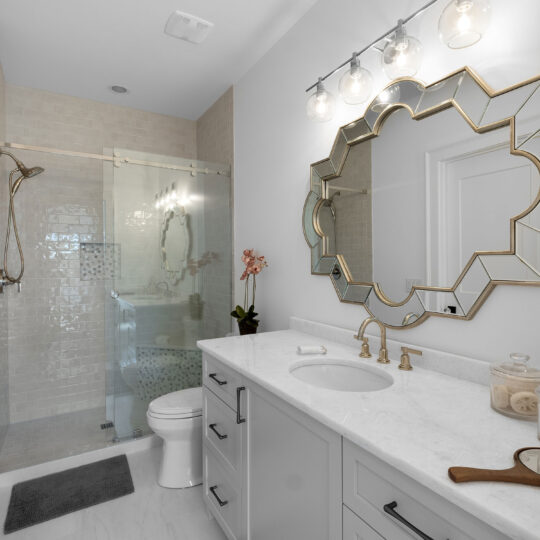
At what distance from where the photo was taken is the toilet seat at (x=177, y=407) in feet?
6.60

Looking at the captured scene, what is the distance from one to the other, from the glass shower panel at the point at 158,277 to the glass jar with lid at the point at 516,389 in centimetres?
202

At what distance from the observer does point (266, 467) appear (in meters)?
1.26

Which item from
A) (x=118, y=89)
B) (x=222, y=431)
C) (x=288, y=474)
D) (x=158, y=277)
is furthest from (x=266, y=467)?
(x=118, y=89)

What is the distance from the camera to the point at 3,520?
1.80 meters

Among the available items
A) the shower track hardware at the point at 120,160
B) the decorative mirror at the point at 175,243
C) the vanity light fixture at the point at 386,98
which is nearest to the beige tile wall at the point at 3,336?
the shower track hardware at the point at 120,160

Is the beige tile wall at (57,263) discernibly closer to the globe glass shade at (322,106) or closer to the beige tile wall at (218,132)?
the beige tile wall at (218,132)

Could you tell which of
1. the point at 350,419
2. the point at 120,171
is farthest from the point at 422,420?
the point at 120,171

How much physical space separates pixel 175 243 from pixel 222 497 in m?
1.57

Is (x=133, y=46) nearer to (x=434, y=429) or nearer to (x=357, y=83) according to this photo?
(x=357, y=83)

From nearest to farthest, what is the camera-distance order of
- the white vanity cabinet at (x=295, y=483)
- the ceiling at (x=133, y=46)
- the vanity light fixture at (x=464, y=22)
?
the white vanity cabinet at (x=295, y=483), the vanity light fixture at (x=464, y=22), the ceiling at (x=133, y=46)

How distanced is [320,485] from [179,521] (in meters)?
1.19

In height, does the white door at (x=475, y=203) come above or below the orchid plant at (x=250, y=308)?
above

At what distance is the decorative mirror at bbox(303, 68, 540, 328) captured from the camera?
112cm

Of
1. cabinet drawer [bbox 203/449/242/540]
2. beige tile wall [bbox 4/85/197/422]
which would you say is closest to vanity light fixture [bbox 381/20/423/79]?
cabinet drawer [bbox 203/449/242/540]
